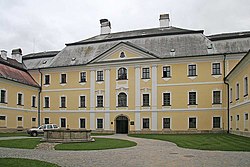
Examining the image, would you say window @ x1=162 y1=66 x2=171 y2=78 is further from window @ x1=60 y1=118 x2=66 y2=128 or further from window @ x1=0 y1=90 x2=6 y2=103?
window @ x1=0 y1=90 x2=6 y2=103

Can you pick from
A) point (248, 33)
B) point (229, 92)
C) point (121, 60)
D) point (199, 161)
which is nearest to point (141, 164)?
point (199, 161)

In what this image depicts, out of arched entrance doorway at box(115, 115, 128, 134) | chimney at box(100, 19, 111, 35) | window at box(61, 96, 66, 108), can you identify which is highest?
chimney at box(100, 19, 111, 35)

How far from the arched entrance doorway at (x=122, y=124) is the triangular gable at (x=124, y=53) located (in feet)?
24.6

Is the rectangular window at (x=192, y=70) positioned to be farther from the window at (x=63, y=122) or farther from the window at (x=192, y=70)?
the window at (x=63, y=122)

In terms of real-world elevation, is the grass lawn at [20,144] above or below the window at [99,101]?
below

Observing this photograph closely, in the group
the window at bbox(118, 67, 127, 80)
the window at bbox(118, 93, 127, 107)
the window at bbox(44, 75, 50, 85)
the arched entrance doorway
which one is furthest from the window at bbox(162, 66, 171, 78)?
the window at bbox(44, 75, 50, 85)

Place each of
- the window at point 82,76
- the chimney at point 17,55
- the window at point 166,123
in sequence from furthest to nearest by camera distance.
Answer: the chimney at point 17,55, the window at point 82,76, the window at point 166,123

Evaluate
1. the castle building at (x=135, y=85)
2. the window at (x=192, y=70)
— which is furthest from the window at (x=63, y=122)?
the window at (x=192, y=70)

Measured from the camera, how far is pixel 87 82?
41.5 m

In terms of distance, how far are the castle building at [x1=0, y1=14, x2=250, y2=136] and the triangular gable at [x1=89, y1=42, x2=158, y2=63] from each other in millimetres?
125

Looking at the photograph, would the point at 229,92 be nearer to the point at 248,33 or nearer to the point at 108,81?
the point at 248,33

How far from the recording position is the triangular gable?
38.7m

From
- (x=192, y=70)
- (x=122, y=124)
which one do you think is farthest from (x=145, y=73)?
(x=122, y=124)

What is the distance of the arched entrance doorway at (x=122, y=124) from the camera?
130 feet
